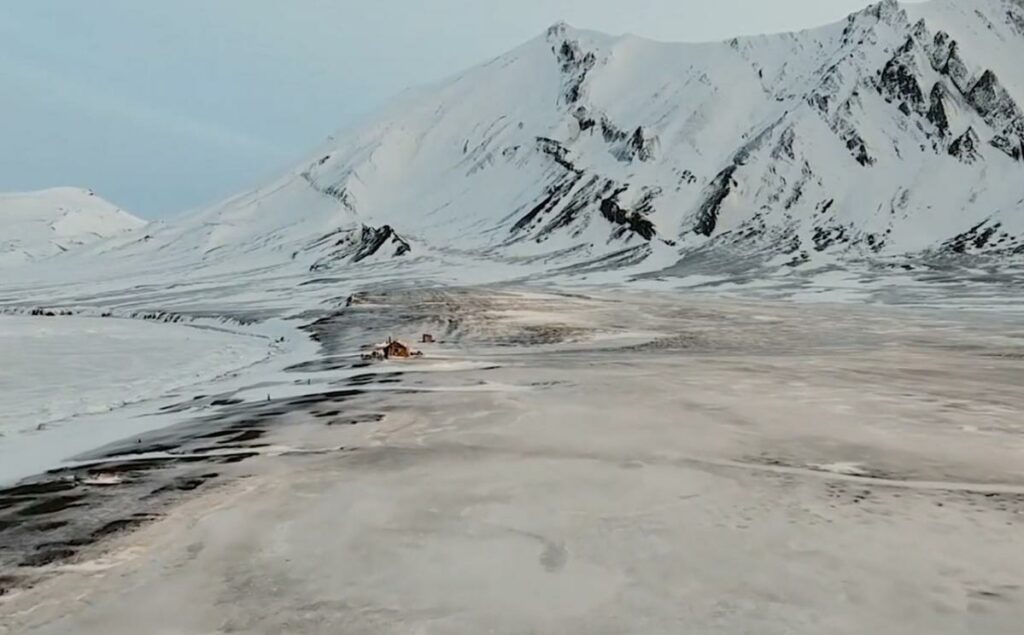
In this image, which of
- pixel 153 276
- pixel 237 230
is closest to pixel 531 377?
pixel 153 276

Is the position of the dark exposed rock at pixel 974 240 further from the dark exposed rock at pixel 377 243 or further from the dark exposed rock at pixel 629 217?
the dark exposed rock at pixel 377 243

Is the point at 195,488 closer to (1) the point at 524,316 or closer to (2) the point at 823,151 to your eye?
(1) the point at 524,316

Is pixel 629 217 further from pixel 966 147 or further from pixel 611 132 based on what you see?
pixel 966 147

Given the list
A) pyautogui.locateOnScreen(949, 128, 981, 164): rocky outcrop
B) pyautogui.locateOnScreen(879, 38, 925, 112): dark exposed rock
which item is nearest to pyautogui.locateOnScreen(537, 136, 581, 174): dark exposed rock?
pyautogui.locateOnScreen(879, 38, 925, 112): dark exposed rock

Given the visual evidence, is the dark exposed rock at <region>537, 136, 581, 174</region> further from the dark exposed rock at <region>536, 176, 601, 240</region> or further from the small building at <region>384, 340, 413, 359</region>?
the small building at <region>384, 340, 413, 359</region>

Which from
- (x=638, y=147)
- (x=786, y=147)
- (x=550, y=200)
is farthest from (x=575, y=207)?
(x=786, y=147)

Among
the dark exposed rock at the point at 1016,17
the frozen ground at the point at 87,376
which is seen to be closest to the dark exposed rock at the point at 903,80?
the dark exposed rock at the point at 1016,17
